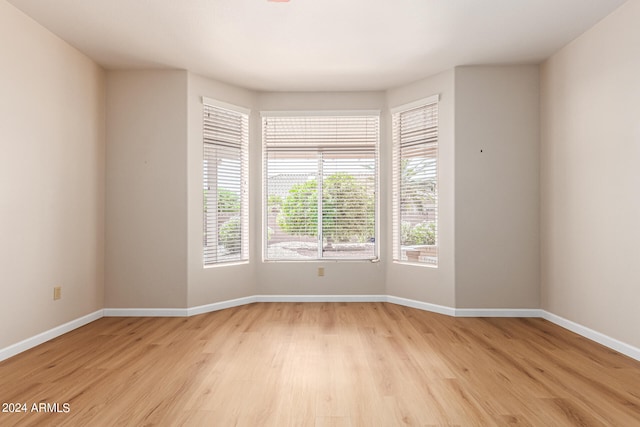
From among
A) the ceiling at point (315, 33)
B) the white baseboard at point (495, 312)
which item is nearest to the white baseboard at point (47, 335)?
the ceiling at point (315, 33)

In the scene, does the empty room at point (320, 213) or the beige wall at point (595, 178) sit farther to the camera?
the beige wall at point (595, 178)

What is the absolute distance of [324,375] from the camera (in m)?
2.67

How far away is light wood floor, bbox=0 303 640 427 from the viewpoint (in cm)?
212

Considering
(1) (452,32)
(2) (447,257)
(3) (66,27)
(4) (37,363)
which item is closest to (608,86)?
(1) (452,32)

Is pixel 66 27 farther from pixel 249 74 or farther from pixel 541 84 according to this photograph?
pixel 541 84

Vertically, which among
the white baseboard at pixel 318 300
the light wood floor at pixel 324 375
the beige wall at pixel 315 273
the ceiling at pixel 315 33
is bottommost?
the light wood floor at pixel 324 375

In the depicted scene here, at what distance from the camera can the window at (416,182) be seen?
15.0ft

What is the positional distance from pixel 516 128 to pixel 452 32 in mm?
1446

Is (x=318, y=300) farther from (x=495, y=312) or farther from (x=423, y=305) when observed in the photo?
(x=495, y=312)

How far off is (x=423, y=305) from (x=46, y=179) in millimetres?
4150

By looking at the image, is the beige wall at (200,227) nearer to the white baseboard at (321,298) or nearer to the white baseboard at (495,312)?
the white baseboard at (321,298)

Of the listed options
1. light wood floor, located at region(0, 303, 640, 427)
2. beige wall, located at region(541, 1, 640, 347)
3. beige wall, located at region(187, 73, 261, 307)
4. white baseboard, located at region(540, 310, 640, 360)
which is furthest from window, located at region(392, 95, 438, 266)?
beige wall, located at region(187, 73, 261, 307)

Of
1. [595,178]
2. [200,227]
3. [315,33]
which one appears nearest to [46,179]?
[200,227]

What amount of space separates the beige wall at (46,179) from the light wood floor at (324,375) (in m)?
0.44
